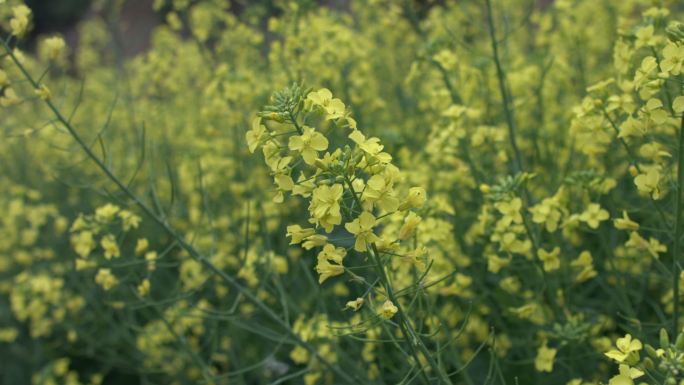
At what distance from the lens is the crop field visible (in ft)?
6.19

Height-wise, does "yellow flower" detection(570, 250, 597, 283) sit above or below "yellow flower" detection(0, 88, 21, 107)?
below

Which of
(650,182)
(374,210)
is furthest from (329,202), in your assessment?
(374,210)

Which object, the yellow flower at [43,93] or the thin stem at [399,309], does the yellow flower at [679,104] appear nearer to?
the thin stem at [399,309]

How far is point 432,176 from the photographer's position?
11.0 feet

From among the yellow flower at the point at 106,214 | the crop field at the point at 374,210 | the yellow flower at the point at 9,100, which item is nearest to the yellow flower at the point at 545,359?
the crop field at the point at 374,210

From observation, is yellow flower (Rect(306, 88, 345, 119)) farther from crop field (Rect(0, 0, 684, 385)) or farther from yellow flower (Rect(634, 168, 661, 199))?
yellow flower (Rect(634, 168, 661, 199))

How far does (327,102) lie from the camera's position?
176cm

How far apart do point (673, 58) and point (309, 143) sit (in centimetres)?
100

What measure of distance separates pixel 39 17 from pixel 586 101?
18.9 metres

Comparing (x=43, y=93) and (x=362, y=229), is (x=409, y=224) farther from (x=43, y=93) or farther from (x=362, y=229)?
(x=43, y=93)

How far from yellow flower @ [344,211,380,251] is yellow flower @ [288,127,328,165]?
17 cm

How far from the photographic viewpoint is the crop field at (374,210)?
189cm

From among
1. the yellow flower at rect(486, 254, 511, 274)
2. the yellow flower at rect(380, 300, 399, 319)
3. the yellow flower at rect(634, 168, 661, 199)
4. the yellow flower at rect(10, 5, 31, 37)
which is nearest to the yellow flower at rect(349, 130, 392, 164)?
the yellow flower at rect(380, 300, 399, 319)

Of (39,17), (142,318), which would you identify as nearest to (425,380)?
(142,318)
